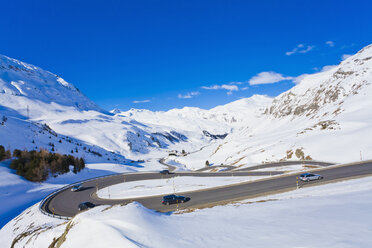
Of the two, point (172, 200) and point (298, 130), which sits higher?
point (298, 130)

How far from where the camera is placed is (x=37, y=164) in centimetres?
4697

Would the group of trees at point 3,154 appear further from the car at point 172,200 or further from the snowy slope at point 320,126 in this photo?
the snowy slope at point 320,126

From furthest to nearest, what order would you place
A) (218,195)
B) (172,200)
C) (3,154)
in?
(3,154) → (218,195) → (172,200)

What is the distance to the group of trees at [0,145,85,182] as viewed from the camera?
147ft

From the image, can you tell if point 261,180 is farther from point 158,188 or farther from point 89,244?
point 89,244

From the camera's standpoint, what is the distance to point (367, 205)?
1281 centimetres

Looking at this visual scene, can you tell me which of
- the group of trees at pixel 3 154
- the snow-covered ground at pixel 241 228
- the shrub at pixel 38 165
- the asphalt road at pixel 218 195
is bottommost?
the asphalt road at pixel 218 195

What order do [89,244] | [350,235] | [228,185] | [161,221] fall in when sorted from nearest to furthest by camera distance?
1. [350,235]
2. [89,244]
3. [161,221]
4. [228,185]

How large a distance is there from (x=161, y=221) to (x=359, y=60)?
180 meters

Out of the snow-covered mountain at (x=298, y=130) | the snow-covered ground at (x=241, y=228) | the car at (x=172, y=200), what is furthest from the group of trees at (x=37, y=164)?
the car at (x=172, y=200)

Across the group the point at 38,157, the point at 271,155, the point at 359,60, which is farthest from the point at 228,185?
the point at 359,60

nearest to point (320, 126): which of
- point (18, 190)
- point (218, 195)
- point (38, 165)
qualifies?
point (218, 195)

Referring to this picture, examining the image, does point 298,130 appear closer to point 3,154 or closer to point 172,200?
point 172,200

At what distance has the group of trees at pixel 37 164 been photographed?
147ft
